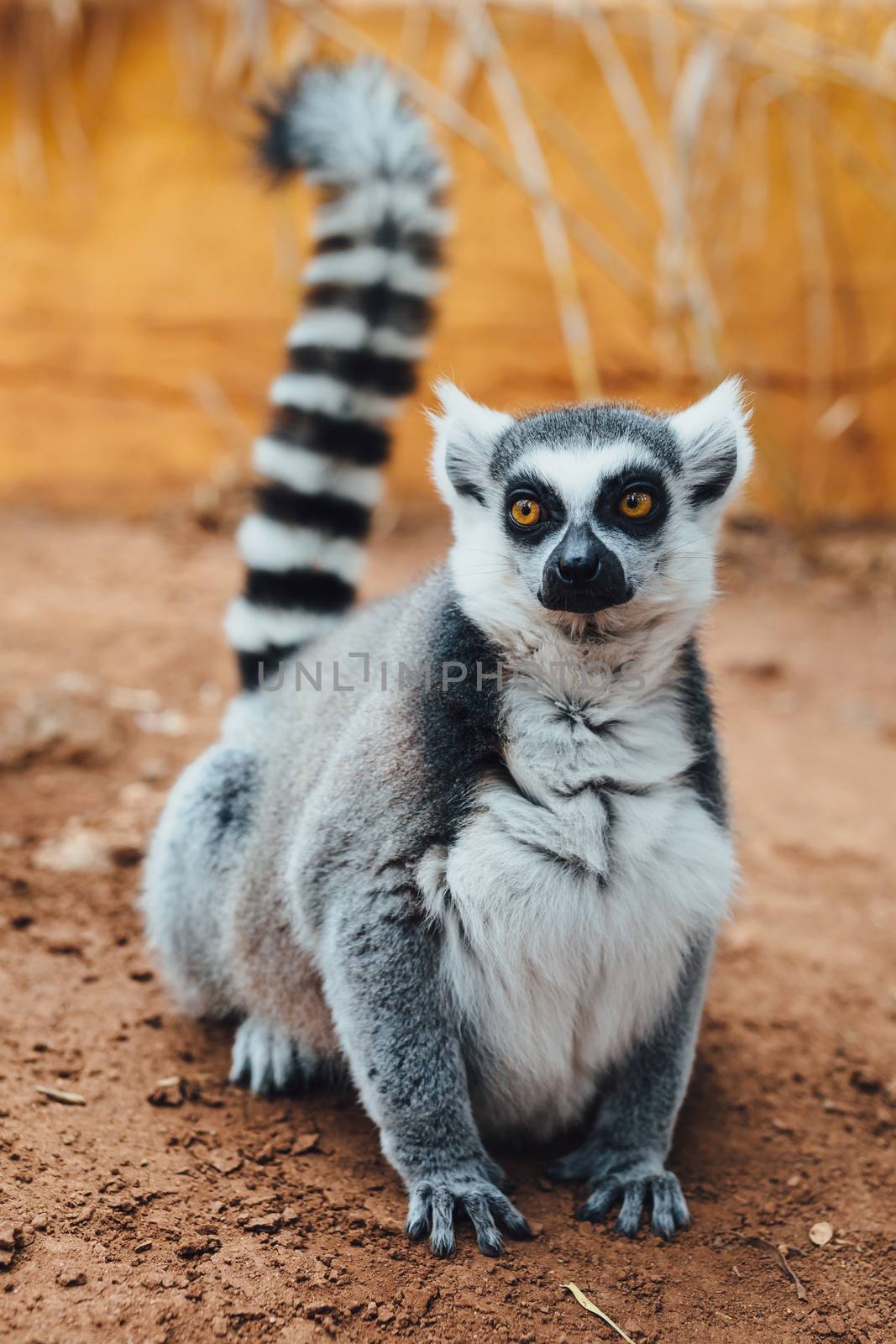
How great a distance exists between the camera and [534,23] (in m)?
7.70

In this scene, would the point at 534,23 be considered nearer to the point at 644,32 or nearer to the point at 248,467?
the point at 644,32

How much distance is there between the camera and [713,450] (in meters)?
2.78

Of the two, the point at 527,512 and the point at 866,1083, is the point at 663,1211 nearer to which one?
the point at 866,1083

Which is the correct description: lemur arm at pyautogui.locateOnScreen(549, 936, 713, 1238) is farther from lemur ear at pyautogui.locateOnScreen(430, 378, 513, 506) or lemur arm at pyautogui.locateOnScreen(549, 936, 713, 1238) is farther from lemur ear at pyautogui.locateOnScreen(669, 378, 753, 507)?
lemur ear at pyautogui.locateOnScreen(430, 378, 513, 506)

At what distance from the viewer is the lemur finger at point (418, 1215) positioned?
2453 mm

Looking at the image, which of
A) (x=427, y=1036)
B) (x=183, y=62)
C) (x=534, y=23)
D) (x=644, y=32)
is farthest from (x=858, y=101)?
(x=427, y=1036)

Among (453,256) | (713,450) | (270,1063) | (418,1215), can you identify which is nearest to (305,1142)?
(270,1063)

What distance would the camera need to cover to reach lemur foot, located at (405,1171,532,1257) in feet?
7.94

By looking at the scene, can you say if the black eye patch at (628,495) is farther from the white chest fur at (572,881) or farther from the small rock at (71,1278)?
the small rock at (71,1278)

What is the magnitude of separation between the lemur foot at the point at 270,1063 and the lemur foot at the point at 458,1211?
0.61 metres

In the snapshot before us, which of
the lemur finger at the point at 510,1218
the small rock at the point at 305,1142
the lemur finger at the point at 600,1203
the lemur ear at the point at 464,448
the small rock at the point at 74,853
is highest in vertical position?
Answer: the lemur ear at the point at 464,448

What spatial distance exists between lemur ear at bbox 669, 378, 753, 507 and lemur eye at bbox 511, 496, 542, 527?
0.41 m

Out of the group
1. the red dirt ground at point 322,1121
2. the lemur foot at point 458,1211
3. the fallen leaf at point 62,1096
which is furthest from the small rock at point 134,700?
the lemur foot at point 458,1211

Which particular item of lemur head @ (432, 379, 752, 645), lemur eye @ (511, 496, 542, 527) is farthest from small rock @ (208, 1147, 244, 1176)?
lemur eye @ (511, 496, 542, 527)
